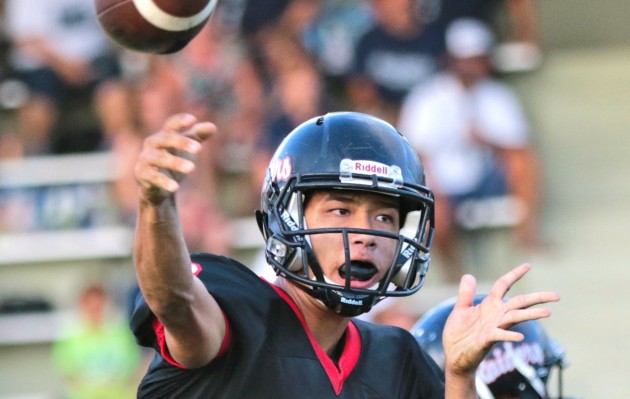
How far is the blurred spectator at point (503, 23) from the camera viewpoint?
839cm

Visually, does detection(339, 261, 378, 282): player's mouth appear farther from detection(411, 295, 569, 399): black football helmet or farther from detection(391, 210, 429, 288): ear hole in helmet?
detection(411, 295, 569, 399): black football helmet

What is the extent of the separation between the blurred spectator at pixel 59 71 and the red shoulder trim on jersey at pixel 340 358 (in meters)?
5.99

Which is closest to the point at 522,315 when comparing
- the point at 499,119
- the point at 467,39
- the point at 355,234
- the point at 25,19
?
the point at 355,234

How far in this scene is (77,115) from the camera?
931cm

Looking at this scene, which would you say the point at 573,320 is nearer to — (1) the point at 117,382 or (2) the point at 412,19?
(2) the point at 412,19

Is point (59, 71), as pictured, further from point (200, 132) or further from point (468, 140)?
point (200, 132)

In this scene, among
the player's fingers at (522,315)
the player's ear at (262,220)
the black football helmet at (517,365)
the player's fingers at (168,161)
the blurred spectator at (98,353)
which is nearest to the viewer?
the player's fingers at (168,161)

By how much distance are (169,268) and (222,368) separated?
361mm

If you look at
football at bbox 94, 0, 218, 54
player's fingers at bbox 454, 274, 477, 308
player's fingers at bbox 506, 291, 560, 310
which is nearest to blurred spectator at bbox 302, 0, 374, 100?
football at bbox 94, 0, 218, 54

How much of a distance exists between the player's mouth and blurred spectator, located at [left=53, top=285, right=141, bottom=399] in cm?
529

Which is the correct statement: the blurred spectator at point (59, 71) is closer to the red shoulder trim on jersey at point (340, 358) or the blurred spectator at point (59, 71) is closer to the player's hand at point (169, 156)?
the red shoulder trim on jersey at point (340, 358)

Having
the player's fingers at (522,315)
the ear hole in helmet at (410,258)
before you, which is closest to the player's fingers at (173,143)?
the ear hole in helmet at (410,258)

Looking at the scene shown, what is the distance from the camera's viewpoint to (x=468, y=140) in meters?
8.10

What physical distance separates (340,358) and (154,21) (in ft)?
3.29
